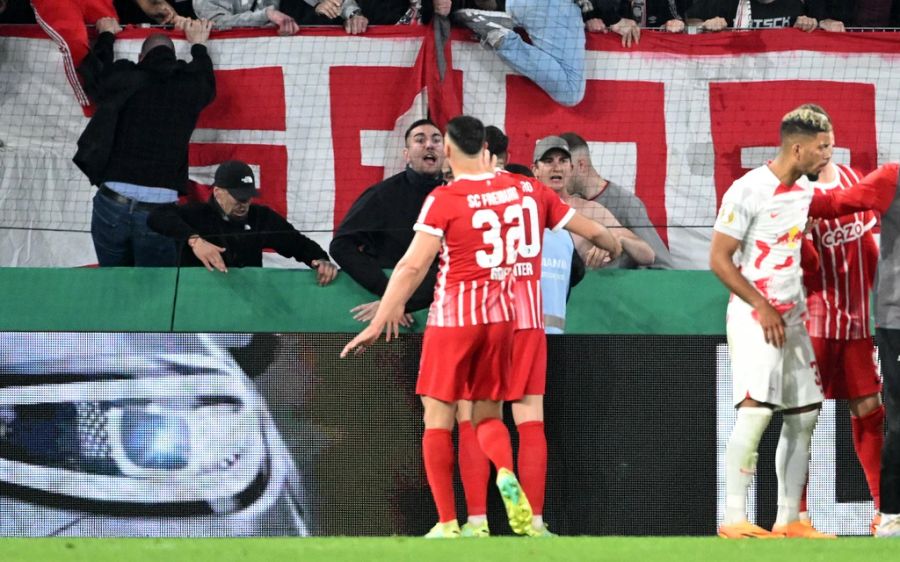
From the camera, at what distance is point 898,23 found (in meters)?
9.12

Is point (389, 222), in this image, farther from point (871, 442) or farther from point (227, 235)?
point (871, 442)

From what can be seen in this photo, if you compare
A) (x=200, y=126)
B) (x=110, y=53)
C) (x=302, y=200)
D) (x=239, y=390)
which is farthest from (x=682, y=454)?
(x=110, y=53)

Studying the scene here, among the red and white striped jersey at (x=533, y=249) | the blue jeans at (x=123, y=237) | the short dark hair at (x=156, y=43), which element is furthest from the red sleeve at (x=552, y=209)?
the short dark hair at (x=156, y=43)

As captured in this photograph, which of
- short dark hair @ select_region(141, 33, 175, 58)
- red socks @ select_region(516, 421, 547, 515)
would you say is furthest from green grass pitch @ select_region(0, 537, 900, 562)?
short dark hair @ select_region(141, 33, 175, 58)

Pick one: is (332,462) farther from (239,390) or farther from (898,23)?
(898,23)

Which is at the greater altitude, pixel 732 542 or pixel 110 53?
pixel 110 53

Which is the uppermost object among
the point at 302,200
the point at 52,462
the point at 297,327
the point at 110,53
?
the point at 110,53

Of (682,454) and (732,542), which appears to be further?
(682,454)

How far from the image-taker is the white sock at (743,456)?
6.01 metres

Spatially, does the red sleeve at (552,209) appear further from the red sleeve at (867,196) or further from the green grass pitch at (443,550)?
the green grass pitch at (443,550)

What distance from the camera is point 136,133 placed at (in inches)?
322

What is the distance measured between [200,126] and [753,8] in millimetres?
3614

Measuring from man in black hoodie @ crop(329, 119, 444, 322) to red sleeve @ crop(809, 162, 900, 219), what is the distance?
6.95ft

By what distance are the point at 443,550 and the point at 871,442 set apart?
2419mm
